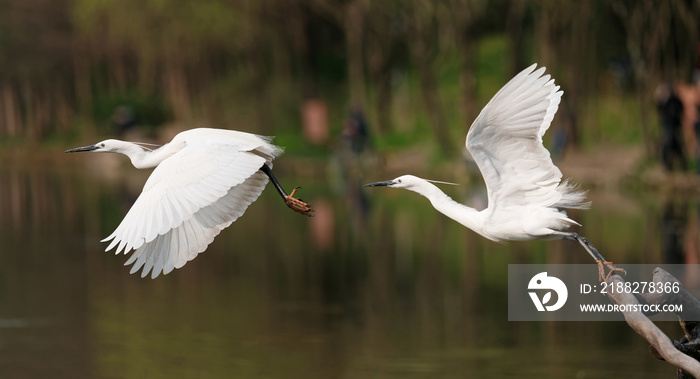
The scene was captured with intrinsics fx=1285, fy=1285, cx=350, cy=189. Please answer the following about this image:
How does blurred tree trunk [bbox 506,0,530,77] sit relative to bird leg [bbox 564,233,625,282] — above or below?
above

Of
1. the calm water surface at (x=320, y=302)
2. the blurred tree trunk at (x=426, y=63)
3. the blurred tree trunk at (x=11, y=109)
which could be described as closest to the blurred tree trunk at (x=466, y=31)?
the blurred tree trunk at (x=426, y=63)

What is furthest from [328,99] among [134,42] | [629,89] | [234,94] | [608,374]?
[608,374]

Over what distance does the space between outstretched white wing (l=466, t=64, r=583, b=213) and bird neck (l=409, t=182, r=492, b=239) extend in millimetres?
115

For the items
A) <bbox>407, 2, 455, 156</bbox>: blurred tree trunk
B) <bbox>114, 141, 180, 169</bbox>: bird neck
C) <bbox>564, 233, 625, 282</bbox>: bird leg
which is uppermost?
<bbox>407, 2, 455, 156</bbox>: blurred tree trunk

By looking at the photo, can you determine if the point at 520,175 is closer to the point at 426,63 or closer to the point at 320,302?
the point at 320,302

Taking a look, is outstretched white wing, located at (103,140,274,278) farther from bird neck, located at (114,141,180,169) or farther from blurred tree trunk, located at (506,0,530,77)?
blurred tree trunk, located at (506,0,530,77)

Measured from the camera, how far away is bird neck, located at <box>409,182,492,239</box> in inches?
300

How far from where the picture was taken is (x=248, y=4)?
36312mm

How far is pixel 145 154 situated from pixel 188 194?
1.38m

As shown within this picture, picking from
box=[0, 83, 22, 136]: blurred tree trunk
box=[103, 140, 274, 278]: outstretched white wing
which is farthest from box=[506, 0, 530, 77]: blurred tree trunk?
box=[0, 83, 22, 136]: blurred tree trunk

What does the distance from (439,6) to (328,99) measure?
14.3 m

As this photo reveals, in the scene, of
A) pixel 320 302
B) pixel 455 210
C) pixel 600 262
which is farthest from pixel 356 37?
pixel 600 262

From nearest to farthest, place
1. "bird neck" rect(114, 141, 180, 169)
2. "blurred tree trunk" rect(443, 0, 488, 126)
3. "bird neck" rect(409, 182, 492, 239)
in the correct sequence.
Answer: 1. "bird neck" rect(409, 182, 492, 239)
2. "bird neck" rect(114, 141, 180, 169)
3. "blurred tree trunk" rect(443, 0, 488, 126)

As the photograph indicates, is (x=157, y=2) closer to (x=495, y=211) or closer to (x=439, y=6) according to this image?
(x=439, y=6)
